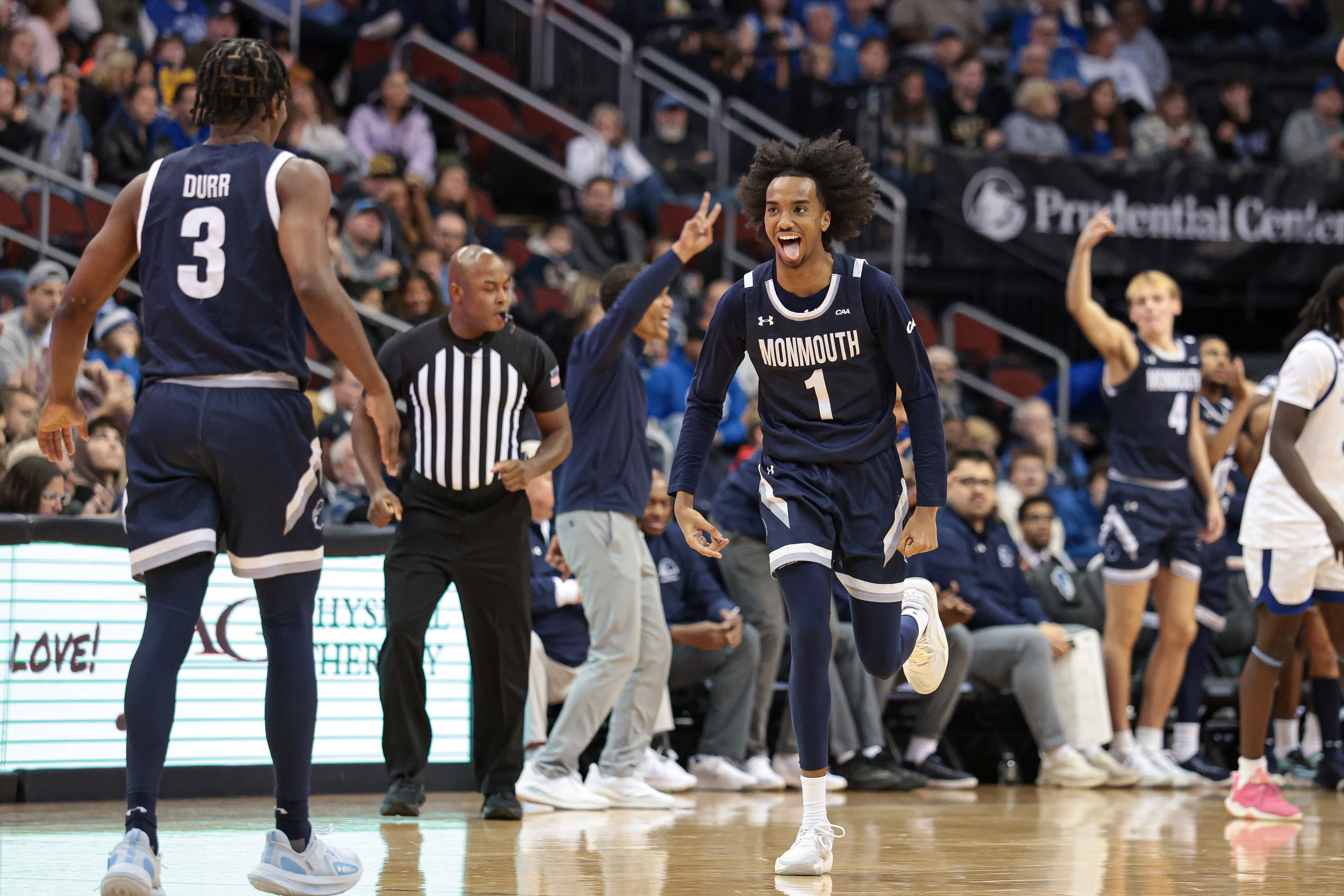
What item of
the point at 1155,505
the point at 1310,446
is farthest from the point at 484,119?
the point at 1310,446

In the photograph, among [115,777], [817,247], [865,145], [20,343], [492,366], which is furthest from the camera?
[865,145]

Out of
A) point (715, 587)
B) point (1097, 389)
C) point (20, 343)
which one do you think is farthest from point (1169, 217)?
point (20, 343)

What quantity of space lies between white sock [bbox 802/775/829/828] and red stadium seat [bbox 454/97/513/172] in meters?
9.42

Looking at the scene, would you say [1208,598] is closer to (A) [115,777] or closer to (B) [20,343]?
(A) [115,777]

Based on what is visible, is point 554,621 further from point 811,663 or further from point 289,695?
point 289,695

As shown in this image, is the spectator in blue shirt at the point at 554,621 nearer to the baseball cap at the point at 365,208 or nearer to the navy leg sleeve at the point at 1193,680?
the navy leg sleeve at the point at 1193,680

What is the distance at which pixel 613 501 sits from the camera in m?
6.70

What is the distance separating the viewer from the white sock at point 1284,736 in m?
8.88

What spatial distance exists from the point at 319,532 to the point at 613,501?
2.80m

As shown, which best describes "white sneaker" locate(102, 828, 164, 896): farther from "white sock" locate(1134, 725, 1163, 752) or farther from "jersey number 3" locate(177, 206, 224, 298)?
"white sock" locate(1134, 725, 1163, 752)

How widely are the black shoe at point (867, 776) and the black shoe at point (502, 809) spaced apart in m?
2.46

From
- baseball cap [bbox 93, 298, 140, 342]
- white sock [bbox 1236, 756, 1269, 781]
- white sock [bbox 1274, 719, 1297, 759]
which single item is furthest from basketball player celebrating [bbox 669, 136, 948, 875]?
baseball cap [bbox 93, 298, 140, 342]

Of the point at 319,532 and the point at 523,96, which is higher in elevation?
the point at 523,96

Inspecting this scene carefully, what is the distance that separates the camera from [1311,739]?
957 centimetres
